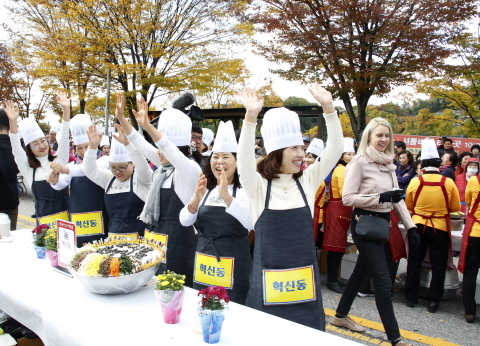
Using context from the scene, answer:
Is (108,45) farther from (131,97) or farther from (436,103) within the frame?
(436,103)

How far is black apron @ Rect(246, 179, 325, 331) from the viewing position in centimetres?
230

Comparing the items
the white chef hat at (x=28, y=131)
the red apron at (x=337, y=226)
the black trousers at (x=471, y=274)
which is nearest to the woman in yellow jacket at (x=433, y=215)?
the black trousers at (x=471, y=274)

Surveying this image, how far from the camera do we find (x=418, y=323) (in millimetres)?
3965

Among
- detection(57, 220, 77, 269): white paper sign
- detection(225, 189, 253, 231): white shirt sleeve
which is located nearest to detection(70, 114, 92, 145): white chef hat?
detection(57, 220, 77, 269): white paper sign

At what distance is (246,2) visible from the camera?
41.4 ft

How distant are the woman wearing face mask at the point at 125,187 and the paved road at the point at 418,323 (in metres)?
2.18

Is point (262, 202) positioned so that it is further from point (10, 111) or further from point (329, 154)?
point (10, 111)

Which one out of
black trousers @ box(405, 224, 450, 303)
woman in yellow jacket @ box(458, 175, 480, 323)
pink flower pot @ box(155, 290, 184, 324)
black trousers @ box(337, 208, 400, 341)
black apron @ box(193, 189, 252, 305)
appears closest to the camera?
pink flower pot @ box(155, 290, 184, 324)

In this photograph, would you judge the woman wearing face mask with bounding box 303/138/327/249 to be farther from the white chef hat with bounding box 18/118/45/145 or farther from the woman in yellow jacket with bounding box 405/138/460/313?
the white chef hat with bounding box 18/118/45/145

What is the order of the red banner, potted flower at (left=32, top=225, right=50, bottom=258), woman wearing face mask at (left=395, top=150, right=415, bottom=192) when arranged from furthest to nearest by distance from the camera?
the red banner < woman wearing face mask at (left=395, top=150, right=415, bottom=192) < potted flower at (left=32, top=225, right=50, bottom=258)

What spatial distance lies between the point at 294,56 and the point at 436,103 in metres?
43.4

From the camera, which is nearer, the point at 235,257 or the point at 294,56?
the point at 235,257

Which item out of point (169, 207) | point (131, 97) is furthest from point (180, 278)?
point (131, 97)

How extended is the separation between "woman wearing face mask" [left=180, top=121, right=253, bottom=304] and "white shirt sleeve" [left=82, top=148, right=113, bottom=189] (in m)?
1.44
